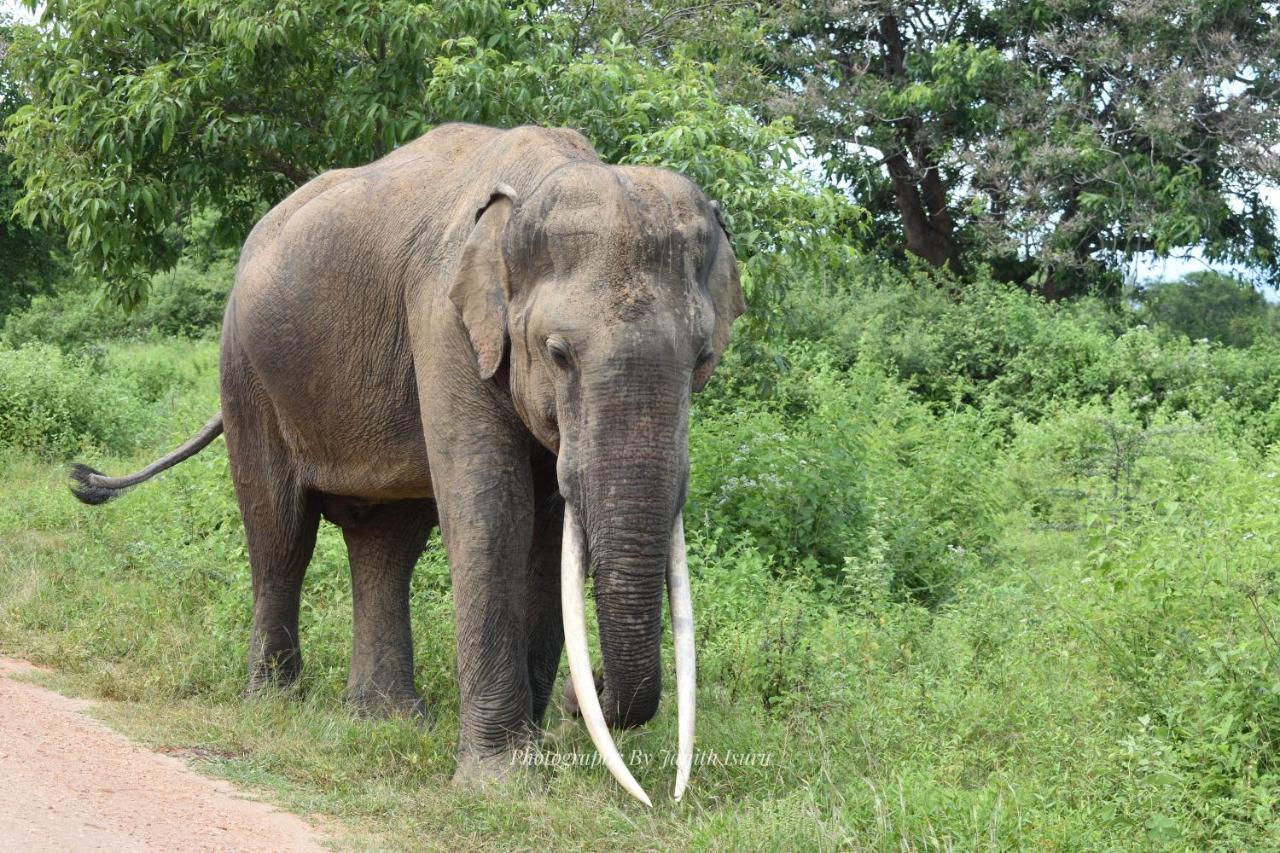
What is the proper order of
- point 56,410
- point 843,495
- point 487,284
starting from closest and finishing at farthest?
point 487,284 < point 843,495 < point 56,410

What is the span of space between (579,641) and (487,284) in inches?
50.3

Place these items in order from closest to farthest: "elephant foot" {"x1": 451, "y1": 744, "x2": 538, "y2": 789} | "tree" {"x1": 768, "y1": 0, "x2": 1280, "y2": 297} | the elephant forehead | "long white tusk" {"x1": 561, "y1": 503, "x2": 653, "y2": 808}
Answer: "long white tusk" {"x1": 561, "y1": 503, "x2": 653, "y2": 808}, the elephant forehead, "elephant foot" {"x1": 451, "y1": 744, "x2": 538, "y2": 789}, "tree" {"x1": 768, "y1": 0, "x2": 1280, "y2": 297}

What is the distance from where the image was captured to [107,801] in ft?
16.5

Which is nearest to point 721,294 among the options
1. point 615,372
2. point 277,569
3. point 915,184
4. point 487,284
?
point 615,372

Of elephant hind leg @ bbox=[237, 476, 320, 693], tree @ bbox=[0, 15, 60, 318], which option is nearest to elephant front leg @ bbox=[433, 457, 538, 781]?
elephant hind leg @ bbox=[237, 476, 320, 693]

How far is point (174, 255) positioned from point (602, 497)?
21.1 feet

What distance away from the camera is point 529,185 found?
17.9 feet

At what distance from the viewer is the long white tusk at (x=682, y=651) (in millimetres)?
4832

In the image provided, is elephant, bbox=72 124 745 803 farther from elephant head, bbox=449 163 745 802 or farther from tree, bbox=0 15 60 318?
tree, bbox=0 15 60 318

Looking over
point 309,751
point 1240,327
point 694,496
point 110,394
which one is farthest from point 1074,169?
point 309,751

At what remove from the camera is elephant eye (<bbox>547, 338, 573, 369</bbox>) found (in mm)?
4930

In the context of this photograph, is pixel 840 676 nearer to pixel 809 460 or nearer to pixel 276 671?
pixel 276 671

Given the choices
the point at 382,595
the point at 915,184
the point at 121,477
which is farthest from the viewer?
the point at 915,184

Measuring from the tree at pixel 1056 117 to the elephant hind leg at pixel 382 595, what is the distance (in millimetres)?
8693
